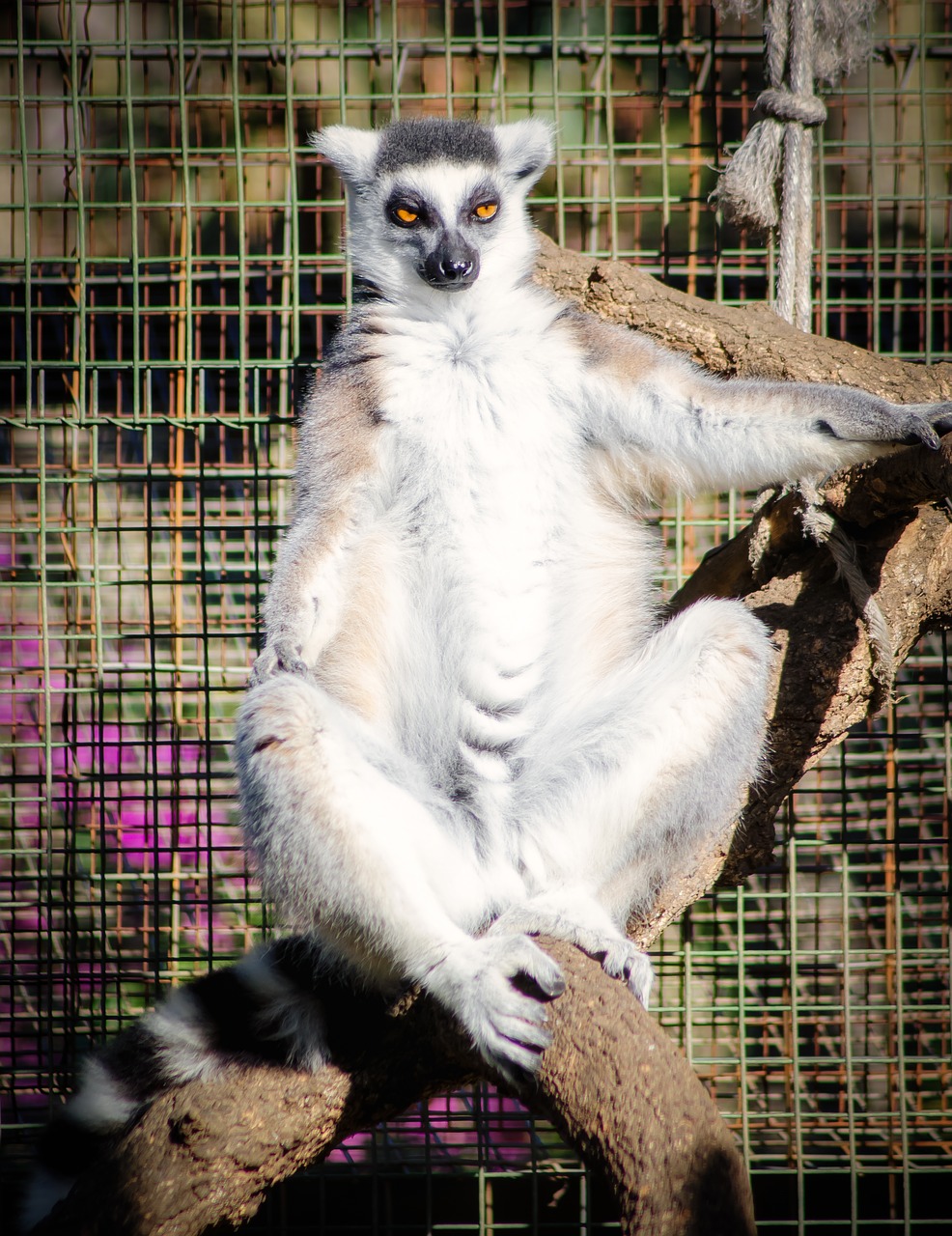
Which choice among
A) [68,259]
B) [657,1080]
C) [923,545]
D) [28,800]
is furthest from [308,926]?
[68,259]

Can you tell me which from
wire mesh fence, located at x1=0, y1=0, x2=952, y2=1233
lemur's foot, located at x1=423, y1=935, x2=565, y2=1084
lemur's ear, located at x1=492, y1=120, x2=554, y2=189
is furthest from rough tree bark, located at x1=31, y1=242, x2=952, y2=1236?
wire mesh fence, located at x1=0, y1=0, x2=952, y2=1233

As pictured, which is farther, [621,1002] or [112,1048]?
[112,1048]

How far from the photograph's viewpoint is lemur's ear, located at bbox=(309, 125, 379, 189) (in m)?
2.69

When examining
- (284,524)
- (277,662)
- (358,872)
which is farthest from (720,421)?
(284,524)

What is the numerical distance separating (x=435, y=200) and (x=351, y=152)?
32 cm

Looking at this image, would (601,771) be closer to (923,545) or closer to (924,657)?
(923,545)

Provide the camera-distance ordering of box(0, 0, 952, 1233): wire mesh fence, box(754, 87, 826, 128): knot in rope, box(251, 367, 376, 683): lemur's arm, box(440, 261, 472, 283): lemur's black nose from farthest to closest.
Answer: box(0, 0, 952, 1233): wire mesh fence
box(440, 261, 472, 283): lemur's black nose
box(754, 87, 826, 128): knot in rope
box(251, 367, 376, 683): lemur's arm

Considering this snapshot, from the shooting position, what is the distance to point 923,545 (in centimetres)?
227

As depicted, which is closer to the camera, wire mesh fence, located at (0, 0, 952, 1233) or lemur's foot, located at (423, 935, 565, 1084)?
lemur's foot, located at (423, 935, 565, 1084)

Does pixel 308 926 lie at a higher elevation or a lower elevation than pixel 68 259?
lower

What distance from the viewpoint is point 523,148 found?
2730mm

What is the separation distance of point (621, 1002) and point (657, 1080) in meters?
0.15

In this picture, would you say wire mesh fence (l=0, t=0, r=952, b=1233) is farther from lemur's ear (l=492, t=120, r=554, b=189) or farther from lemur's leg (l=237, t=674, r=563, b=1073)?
lemur's leg (l=237, t=674, r=563, b=1073)

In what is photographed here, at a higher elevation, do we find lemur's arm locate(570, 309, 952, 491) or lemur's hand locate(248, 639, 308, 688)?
lemur's arm locate(570, 309, 952, 491)
